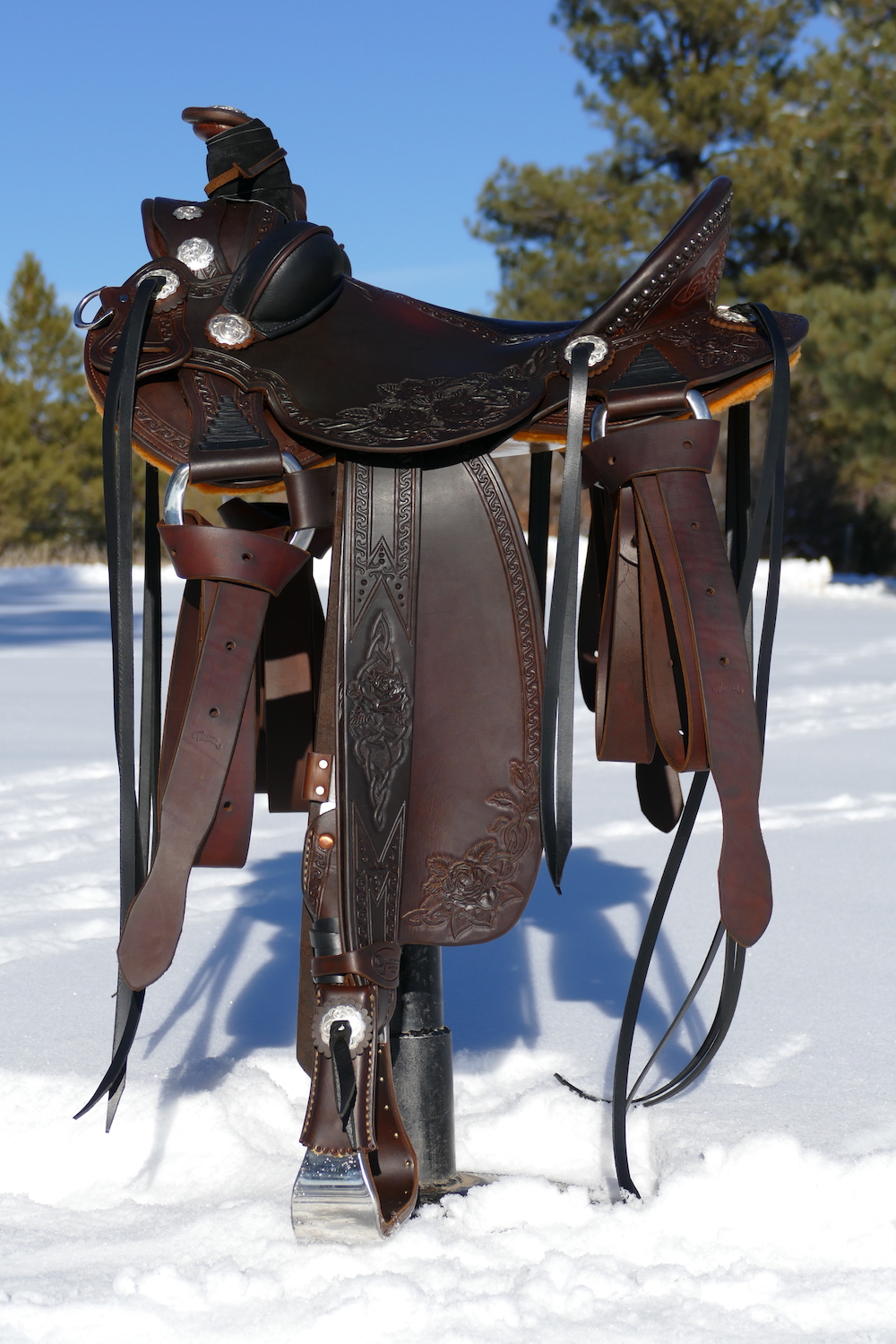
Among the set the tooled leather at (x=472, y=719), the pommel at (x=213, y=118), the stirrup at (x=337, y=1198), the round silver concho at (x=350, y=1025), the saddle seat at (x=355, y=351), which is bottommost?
the stirrup at (x=337, y=1198)

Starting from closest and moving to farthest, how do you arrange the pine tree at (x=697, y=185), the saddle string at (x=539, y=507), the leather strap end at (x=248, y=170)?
the leather strap end at (x=248, y=170), the saddle string at (x=539, y=507), the pine tree at (x=697, y=185)

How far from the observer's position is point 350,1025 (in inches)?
48.4

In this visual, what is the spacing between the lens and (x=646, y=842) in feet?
11.2

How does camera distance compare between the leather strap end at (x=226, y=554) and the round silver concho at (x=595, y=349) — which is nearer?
the leather strap end at (x=226, y=554)

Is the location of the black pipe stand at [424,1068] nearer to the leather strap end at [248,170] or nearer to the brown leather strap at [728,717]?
the brown leather strap at [728,717]

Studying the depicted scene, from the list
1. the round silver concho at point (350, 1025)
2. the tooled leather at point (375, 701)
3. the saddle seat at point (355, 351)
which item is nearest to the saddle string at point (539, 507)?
the saddle seat at point (355, 351)

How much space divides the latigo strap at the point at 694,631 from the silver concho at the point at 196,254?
0.55 m

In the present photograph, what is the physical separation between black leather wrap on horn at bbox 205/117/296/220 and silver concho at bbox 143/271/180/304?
0.52ft

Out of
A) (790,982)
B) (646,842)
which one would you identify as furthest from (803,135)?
(790,982)

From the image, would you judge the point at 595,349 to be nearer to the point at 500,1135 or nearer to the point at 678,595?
the point at 678,595

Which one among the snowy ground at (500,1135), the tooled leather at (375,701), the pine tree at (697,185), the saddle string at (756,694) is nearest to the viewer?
the snowy ground at (500,1135)

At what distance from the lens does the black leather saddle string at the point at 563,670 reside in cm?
124

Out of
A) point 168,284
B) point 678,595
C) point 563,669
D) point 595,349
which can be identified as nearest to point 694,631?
point 678,595

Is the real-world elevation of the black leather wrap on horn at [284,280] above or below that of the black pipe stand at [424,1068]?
above
